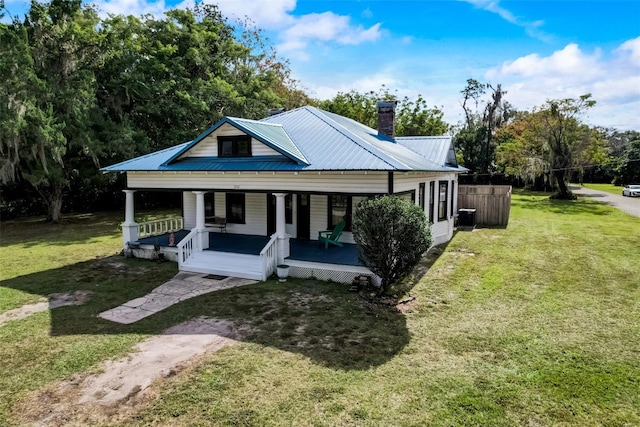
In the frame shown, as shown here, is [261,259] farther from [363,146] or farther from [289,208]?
[363,146]

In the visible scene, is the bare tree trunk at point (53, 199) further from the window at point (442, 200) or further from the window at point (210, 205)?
the window at point (442, 200)

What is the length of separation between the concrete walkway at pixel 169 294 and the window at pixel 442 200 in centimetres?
932

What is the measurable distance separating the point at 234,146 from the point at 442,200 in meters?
9.29

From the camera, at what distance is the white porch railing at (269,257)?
11.2 m

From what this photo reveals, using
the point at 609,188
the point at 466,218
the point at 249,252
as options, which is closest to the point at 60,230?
the point at 249,252

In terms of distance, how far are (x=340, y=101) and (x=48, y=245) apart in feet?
81.3

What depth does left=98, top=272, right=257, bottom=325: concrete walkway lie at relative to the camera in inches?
342

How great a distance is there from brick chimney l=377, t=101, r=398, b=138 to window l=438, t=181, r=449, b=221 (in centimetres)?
330

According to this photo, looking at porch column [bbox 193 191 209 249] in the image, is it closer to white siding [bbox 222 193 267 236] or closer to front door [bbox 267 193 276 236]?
white siding [bbox 222 193 267 236]

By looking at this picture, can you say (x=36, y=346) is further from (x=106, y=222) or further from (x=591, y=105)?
(x=591, y=105)

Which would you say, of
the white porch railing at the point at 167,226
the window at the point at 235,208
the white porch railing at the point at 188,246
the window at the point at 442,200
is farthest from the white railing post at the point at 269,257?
the window at the point at 442,200

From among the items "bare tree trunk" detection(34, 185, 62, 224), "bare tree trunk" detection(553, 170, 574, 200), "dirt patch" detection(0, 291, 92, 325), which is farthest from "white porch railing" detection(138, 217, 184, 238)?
"bare tree trunk" detection(553, 170, 574, 200)

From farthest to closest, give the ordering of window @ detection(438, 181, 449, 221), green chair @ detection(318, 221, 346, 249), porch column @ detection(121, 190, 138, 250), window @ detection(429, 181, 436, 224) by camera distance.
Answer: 1. window @ detection(438, 181, 449, 221)
2. window @ detection(429, 181, 436, 224)
3. porch column @ detection(121, 190, 138, 250)
4. green chair @ detection(318, 221, 346, 249)

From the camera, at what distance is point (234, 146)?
12938mm
